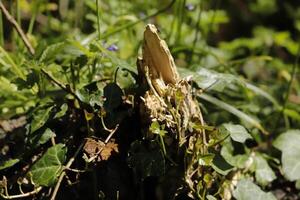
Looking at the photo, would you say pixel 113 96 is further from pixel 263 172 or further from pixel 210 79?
pixel 263 172

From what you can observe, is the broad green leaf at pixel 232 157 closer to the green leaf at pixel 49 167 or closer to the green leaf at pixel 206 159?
the green leaf at pixel 206 159

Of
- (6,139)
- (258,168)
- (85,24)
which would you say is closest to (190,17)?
(85,24)

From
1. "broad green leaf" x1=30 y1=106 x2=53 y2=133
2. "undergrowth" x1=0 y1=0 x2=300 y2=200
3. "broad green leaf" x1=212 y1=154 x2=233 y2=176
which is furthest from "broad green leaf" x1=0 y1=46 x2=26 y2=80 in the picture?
"broad green leaf" x1=212 y1=154 x2=233 y2=176

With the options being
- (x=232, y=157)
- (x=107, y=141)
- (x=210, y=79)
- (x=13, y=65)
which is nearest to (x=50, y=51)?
(x=13, y=65)

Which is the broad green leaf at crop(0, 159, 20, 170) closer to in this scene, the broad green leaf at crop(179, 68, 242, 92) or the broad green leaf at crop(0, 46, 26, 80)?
Answer: the broad green leaf at crop(0, 46, 26, 80)

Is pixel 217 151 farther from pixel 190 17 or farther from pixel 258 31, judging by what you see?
pixel 258 31

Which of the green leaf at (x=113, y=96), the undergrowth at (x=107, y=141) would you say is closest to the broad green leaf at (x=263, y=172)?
the undergrowth at (x=107, y=141)
